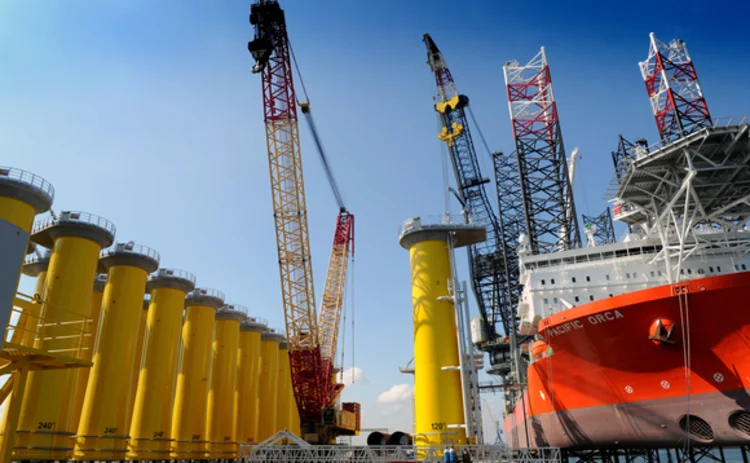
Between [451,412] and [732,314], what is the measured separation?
12294 millimetres

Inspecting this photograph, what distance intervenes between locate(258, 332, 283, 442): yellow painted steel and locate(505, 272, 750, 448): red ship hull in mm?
29470

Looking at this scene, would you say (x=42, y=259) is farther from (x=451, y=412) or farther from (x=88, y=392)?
(x=451, y=412)

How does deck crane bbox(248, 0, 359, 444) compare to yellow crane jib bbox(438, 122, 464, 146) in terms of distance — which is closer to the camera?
deck crane bbox(248, 0, 359, 444)

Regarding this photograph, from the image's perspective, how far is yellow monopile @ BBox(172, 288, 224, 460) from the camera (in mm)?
31906

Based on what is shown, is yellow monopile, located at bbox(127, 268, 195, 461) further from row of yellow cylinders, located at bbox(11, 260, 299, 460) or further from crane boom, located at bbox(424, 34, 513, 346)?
crane boom, located at bbox(424, 34, 513, 346)

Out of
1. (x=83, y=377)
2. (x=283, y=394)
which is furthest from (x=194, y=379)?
(x=283, y=394)

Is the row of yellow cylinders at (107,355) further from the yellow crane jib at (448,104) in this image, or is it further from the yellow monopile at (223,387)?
the yellow crane jib at (448,104)

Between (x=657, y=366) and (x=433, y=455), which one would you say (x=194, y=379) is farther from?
(x=657, y=366)

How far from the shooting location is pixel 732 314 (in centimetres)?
1828

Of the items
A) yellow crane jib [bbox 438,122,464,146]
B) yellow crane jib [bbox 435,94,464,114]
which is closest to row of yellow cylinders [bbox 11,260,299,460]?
yellow crane jib [bbox 438,122,464,146]

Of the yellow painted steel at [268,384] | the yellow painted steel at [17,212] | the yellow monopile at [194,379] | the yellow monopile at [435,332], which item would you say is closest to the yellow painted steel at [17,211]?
the yellow painted steel at [17,212]

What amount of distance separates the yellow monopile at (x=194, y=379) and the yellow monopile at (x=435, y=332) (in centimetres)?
1611

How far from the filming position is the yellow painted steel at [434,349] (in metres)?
23.5

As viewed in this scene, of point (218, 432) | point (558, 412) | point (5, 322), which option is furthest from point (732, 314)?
point (218, 432)
